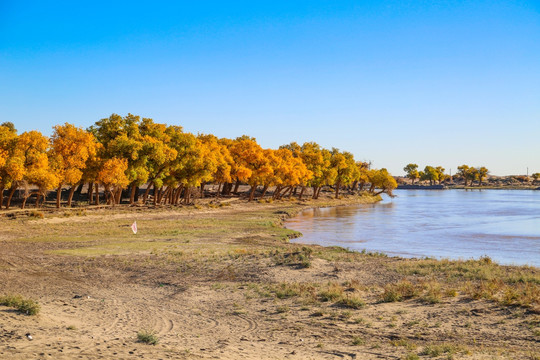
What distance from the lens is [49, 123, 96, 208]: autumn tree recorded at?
50094mm

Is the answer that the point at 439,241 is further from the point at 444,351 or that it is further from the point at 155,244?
the point at 444,351

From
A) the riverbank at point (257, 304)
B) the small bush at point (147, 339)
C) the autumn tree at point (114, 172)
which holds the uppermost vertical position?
the autumn tree at point (114, 172)

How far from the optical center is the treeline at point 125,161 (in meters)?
47.3

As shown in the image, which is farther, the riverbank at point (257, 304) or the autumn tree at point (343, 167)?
the autumn tree at point (343, 167)

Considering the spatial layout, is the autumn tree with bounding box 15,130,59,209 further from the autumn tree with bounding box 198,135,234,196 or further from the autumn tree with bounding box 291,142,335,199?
the autumn tree with bounding box 291,142,335,199

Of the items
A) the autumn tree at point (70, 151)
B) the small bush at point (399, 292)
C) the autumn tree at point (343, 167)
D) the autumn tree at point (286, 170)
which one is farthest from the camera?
the autumn tree at point (343, 167)

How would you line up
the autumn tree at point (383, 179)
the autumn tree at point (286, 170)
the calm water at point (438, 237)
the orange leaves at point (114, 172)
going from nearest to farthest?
the calm water at point (438, 237) → the orange leaves at point (114, 172) → the autumn tree at point (286, 170) → the autumn tree at point (383, 179)

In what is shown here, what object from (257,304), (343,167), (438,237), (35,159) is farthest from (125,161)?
(343,167)

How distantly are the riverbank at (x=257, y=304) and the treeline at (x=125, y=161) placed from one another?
1835cm

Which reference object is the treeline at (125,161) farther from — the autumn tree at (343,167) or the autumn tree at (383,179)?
the autumn tree at (383,179)

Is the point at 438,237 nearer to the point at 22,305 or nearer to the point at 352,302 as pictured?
the point at 352,302

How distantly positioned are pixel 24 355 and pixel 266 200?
3156 inches

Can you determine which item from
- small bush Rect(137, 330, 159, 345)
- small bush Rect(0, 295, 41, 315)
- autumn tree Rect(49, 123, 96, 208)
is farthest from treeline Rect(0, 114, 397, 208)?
small bush Rect(137, 330, 159, 345)

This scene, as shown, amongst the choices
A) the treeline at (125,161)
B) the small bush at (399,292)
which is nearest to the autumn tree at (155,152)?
the treeline at (125,161)
